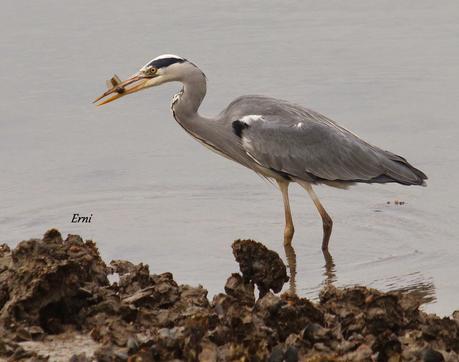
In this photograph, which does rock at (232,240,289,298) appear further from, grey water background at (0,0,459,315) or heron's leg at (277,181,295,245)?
heron's leg at (277,181,295,245)

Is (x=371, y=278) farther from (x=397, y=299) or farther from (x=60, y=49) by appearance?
(x=60, y=49)

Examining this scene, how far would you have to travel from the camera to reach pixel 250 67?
48.1 ft

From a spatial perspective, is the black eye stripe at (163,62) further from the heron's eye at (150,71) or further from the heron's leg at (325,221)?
the heron's leg at (325,221)

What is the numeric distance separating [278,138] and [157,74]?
48.9 inches

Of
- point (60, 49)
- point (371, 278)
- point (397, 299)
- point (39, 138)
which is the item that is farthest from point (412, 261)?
point (60, 49)

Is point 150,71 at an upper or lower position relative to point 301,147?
upper

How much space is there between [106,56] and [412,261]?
6.63 meters

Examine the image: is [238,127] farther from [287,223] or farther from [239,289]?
[239,289]

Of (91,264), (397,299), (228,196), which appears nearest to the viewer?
(397,299)

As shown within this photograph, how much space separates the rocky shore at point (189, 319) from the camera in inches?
239

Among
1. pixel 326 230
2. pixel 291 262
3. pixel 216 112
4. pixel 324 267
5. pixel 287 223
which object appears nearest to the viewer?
pixel 324 267

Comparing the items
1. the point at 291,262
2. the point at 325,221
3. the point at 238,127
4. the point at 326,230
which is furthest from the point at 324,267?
the point at 238,127

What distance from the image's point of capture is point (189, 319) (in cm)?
629

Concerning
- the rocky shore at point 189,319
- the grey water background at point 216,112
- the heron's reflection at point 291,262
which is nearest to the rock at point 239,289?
the rocky shore at point 189,319
